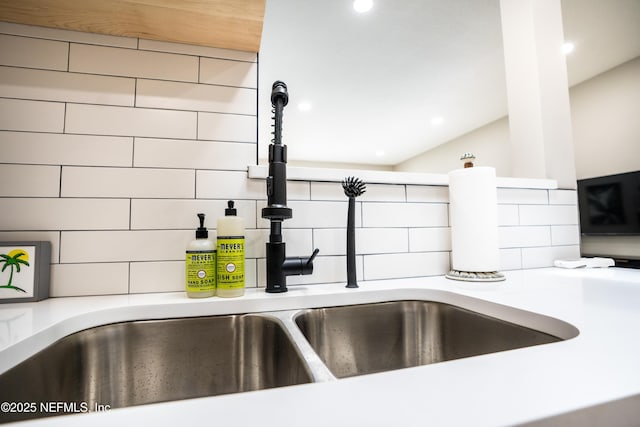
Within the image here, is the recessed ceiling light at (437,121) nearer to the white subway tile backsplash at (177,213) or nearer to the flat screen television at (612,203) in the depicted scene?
the flat screen television at (612,203)

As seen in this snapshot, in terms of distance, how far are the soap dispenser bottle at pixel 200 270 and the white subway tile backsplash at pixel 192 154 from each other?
0.25 metres

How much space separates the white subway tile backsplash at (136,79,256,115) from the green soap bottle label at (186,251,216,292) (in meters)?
0.42

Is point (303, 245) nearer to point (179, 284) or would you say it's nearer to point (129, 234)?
point (179, 284)

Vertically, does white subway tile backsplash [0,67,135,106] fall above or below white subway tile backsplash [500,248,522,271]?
above

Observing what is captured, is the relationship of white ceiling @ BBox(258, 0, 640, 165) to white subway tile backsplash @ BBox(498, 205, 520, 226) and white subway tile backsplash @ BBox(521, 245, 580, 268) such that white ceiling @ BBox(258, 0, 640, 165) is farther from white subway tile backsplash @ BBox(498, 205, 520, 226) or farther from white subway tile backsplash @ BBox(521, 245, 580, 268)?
white subway tile backsplash @ BBox(521, 245, 580, 268)

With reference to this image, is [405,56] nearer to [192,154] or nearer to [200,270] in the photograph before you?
[192,154]

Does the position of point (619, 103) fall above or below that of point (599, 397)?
above

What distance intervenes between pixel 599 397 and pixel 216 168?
825 mm

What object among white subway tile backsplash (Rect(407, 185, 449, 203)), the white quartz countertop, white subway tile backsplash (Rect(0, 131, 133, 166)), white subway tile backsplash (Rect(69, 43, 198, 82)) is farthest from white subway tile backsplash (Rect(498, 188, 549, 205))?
white subway tile backsplash (Rect(0, 131, 133, 166))

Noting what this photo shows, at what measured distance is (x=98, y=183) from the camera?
73cm

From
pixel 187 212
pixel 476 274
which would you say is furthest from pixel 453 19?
pixel 187 212

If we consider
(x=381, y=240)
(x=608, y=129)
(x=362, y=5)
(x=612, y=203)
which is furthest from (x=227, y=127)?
(x=608, y=129)

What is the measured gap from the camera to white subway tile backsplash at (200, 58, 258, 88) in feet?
2.70

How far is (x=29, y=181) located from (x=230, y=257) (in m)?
0.55
